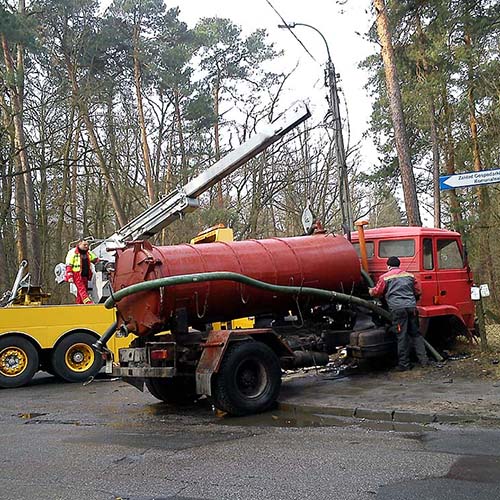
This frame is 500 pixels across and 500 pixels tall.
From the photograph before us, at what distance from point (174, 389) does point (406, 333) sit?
368 centimetres

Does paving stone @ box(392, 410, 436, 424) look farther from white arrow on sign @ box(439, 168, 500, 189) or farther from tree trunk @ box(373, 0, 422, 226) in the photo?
tree trunk @ box(373, 0, 422, 226)

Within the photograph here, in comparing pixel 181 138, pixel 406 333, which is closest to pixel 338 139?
pixel 406 333

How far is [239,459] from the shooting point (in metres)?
6.26

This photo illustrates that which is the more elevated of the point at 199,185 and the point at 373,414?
the point at 199,185

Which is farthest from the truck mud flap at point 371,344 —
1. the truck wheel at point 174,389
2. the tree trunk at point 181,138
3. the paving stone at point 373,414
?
the tree trunk at point 181,138

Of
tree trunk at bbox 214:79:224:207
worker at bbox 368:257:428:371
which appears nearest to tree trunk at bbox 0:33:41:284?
tree trunk at bbox 214:79:224:207

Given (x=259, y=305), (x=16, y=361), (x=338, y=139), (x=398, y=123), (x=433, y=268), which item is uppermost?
(x=398, y=123)

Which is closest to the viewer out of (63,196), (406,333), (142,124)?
(406,333)

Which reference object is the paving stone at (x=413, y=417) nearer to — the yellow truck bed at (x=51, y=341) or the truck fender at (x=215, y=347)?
the truck fender at (x=215, y=347)

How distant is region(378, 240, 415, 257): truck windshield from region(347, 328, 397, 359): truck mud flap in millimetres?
1335

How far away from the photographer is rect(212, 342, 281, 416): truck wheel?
8.52m

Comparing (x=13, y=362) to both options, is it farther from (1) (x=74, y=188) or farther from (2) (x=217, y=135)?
(2) (x=217, y=135)

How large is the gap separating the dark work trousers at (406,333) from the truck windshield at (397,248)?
3.65ft

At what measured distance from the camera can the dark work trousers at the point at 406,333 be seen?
10.5 m
